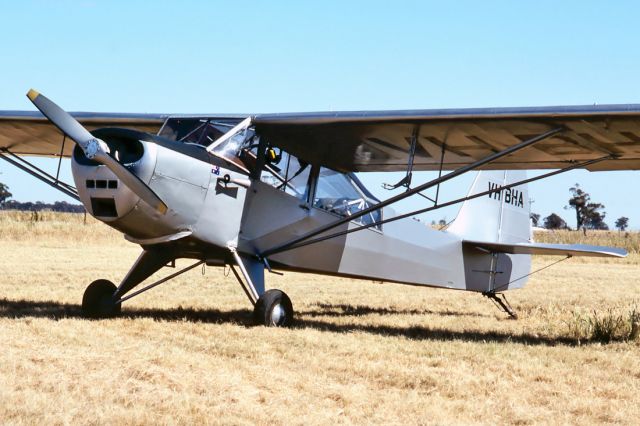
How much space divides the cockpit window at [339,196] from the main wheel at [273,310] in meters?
1.65

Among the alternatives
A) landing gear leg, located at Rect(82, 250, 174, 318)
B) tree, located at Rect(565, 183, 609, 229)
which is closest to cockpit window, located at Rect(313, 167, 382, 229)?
landing gear leg, located at Rect(82, 250, 174, 318)

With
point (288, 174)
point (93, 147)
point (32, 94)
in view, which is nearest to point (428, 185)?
point (288, 174)

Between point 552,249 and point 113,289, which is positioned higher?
point 552,249

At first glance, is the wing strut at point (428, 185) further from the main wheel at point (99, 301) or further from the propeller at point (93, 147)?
the propeller at point (93, 147)

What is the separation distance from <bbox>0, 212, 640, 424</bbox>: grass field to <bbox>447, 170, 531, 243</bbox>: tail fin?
1.36m

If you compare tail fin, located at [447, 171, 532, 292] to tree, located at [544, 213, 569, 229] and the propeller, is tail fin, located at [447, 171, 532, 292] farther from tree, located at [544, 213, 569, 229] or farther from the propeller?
tree, located at [544, 213, 569, 229]

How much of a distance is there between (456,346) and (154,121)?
491 centimetres

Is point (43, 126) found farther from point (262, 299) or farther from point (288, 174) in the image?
point (262, 299)

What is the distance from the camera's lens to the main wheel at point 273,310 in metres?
8.79

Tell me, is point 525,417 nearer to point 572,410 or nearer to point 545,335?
point 572,410

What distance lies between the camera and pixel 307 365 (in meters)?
6.38

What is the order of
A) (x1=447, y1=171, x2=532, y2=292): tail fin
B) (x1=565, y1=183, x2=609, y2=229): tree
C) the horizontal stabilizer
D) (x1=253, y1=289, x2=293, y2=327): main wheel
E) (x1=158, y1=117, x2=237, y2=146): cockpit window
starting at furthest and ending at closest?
(x1=565, y1=183, x2=609, y2=229): tree, (x1=447, y1=171, x2=532, y2=292): tail fin, the horizontal stabilizer, (x1=158, y1=117, x2=237, y2=146): cockpit window, (x1=253, y1=289, x2=293, y2=327): main wheel

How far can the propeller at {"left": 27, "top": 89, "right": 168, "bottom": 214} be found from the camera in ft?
24.7

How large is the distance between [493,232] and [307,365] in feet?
26.1
